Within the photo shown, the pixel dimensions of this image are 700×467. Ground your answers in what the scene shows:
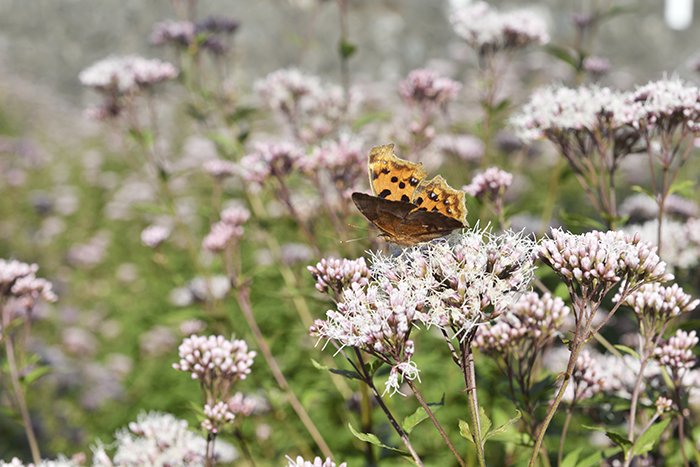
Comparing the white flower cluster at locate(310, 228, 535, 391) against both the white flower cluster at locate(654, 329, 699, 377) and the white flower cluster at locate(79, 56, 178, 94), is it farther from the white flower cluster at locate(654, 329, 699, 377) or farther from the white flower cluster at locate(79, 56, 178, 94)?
the white flower cluster at locate(79, 56, 178, 94)

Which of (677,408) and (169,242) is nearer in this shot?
(677,408)

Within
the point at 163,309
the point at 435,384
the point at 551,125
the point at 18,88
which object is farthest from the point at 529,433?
the point at 18,88

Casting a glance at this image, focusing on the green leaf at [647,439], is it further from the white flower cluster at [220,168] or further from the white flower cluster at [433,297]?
the white flower cluster at [220,168]

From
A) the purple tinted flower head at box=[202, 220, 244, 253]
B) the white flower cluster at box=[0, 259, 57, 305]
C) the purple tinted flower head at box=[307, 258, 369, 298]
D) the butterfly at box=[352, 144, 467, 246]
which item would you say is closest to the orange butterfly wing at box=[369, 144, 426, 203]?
the butterfly at box=[352, 144, 467, 246]

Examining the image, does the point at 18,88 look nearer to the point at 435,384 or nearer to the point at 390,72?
the point at 390,72

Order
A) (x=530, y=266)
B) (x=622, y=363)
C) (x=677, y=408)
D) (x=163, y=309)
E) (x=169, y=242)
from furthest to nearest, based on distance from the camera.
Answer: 1. (x=169, y=242)
2. (x=163, y=309)
3. (x=622, y=363)
4. (x=677, y=408)
5. (x=530, y=266)

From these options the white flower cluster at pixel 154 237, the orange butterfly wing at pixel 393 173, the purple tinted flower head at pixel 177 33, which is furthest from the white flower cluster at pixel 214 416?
the purple tinted flower head at pixel 177 33

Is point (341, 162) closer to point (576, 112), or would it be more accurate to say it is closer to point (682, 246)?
point (576, 112)
